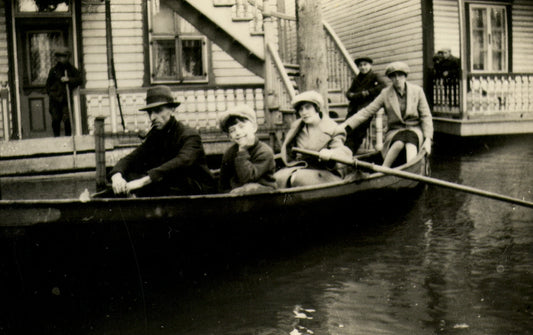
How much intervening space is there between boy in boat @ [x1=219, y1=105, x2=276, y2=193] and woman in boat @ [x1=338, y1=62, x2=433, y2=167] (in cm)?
298

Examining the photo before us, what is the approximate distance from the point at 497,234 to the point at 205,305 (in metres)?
4.34

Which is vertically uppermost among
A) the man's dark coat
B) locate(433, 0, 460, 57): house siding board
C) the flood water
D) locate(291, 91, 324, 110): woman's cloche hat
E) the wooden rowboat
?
locate(433, 0, 460, 57): house siding board

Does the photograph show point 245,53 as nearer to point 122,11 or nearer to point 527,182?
point 122,11

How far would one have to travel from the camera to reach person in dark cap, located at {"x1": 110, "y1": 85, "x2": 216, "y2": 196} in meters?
6.42

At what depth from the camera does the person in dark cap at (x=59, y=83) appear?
13133 millimetres

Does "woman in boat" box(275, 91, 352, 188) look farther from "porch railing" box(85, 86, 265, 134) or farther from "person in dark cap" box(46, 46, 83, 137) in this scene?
"person in dark cap" box(46, 46, 83, 137)

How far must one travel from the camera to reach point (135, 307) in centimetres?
592

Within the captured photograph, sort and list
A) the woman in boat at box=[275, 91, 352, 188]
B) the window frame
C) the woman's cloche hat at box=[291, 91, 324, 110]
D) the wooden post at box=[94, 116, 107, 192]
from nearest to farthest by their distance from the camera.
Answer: the woman's cloche hat at box=[291, 91, 324, 110], the woman in boat at box=[275, 91, 352, 188], the wooden post at box=[94, 116, 107, 192], the window frame

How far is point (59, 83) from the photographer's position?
13.2 meters

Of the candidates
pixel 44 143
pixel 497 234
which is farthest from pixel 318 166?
pixel 44 143

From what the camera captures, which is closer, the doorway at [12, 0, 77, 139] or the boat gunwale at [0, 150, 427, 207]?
the boat gunwale at [0, 150, 427, 207]

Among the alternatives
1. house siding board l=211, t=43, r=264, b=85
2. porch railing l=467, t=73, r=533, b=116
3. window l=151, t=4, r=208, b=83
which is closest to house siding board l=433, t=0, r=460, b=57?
porch railing l=467, t=73, r=533, b=116

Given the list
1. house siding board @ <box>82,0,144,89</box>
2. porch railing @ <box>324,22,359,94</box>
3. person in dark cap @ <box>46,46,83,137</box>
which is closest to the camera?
person in dark cap @ <box>46,46,83,137</box>

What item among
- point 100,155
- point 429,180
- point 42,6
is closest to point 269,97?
point 100,155
